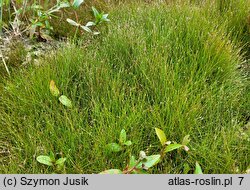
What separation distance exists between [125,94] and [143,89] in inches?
5.4

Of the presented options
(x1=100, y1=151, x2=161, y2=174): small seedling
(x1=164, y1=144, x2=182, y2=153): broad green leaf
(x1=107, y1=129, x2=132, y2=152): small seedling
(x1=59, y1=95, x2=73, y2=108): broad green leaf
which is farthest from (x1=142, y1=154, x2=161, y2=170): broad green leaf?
(x1=59, y1=95, x2=73, y2=108): broad green leaf

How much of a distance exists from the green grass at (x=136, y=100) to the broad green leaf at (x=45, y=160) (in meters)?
0.05

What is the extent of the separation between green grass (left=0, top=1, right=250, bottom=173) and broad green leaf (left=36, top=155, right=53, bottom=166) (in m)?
0.05

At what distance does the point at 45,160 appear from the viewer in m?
2.09

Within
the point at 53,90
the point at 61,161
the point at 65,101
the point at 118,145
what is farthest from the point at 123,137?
the point at 53,90

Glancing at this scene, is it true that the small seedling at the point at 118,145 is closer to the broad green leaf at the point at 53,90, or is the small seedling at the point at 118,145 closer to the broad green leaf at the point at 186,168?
the broad green leaf at the point at 186,168

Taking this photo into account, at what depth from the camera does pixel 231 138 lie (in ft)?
7.28

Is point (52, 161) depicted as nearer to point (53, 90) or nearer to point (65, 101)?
point (65, 101)

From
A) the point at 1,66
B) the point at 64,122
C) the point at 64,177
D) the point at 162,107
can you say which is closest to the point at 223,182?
the point at 162,107

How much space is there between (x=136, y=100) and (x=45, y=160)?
755mm

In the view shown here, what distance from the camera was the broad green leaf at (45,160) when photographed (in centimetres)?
207

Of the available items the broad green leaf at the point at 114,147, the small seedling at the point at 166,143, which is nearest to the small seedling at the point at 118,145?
the broad green leaf at the point at 114,147

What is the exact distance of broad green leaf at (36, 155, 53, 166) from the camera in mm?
2070

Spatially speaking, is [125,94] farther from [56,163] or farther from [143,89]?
[56,163]
